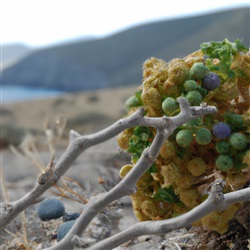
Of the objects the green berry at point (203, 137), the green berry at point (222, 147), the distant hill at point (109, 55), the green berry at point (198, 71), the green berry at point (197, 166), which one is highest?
the green berry at point (198, 71)

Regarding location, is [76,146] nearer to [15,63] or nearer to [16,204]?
[16,204]

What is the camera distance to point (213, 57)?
182cm

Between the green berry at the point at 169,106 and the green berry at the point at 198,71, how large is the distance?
0.49 ft

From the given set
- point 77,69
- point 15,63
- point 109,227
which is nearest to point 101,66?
point 77,69

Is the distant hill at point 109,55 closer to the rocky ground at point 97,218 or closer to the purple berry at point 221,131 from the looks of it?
the rocky ground at point 97,218

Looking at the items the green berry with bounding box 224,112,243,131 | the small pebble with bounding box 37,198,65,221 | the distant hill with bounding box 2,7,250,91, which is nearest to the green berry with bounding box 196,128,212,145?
the green berry with bounding box 224,112,243,131

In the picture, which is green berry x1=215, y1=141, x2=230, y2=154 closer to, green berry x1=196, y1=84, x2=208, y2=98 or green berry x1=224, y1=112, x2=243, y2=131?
green berry x1=224, y1=112, x2=243, y2=131

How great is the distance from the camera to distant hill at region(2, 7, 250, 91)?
35.4 m

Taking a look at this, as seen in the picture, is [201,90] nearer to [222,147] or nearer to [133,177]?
[222,147]

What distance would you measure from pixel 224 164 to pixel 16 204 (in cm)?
71

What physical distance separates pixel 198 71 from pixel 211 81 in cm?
6

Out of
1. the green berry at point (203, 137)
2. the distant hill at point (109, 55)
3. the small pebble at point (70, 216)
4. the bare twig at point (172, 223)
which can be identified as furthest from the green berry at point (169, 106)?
the distant hill at point (109, 55)

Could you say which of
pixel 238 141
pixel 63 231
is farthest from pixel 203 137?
pixel 63 231

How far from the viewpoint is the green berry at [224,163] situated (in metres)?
1.68
